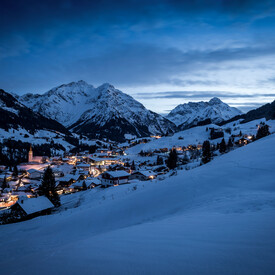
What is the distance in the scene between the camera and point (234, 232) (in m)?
5.10

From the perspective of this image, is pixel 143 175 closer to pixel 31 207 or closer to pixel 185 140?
pixel 31 207

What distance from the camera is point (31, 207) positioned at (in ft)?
93.6

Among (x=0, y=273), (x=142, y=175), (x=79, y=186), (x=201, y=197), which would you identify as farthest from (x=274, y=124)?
(x=0, y=273)

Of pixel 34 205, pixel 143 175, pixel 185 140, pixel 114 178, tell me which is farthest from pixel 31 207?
pixel 185 140

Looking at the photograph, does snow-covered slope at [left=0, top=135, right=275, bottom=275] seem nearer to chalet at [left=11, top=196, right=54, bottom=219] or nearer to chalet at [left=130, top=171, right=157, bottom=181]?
chalet at [left=11, top=196, right=54, bottom=219]

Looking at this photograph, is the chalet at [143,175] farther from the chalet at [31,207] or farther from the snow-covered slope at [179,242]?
the snow-covered slope at [179,242]

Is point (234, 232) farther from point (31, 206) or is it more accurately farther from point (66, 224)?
point (31, 206)

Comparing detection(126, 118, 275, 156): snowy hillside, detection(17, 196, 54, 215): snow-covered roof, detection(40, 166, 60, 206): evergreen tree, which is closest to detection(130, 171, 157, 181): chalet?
detection(40, 166, 60, 206): evergreen tree

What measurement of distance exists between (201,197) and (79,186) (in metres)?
49.9

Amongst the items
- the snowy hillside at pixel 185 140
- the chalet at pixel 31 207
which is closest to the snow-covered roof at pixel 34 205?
the chalet at pixel 31 207

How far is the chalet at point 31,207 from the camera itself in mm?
27995

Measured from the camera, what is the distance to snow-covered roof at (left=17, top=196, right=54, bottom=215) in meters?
28.0

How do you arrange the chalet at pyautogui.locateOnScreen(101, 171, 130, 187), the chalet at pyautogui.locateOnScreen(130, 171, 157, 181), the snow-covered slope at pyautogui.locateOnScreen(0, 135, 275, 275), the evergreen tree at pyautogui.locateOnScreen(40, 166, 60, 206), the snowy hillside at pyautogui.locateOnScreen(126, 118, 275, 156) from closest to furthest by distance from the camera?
the snow-covered slope at pyautogui.locateOnScreen(0, 135, 275, 275) < the evergreen tree at pyautogui.locateOnScreen(40, 166, 60, 206) < the chalet at pyautogui.locateOnScreen(101, 171, 130, 187) < the chalet at pyautogui.locateOnScreen(130, 171, 157, 181) < the snowy hillside at pyautogui.locateOnScreen(126, 118, 275, 156)

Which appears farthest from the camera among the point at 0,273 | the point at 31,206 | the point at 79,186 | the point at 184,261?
the point at 79,186
